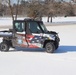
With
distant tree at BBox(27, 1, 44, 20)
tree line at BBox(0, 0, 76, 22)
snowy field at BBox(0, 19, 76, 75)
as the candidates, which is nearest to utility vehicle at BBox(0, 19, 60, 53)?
snowy field at BBox(0, 19, 76, 75)

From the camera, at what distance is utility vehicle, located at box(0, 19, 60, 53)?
13984mm

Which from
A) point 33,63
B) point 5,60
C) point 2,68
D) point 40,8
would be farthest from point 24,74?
point 40,8

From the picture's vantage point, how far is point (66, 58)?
12273 millimetres

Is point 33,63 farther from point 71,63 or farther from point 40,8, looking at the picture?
point 40,8

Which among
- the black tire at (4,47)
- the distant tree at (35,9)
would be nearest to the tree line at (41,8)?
the distant tree at (35,9)

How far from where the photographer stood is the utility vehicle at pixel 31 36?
551 inches

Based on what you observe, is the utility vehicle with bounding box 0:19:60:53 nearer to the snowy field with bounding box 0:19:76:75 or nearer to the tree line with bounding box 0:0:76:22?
the snowy field with bounding box 0:19:76:75

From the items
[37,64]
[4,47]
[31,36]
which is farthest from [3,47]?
[37,64]

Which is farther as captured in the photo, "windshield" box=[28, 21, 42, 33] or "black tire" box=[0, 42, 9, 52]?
"black tire" box=[0, 42, 9, 52]

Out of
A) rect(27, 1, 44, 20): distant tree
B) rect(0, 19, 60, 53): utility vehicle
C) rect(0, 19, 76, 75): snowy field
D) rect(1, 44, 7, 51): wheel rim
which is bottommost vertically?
rect(0, 19, 76, 75): snowy field

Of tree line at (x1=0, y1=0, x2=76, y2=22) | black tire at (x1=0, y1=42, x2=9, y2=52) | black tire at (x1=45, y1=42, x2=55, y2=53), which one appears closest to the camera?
black tire at (x1=45, y1=42, x2=55, y2=53)

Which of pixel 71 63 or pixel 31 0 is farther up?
pixel 31 0

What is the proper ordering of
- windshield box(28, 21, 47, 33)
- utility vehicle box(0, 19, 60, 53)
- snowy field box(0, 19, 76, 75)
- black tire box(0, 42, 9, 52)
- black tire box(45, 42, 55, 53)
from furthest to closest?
black tire box(0, 42, 9, 52)
windshield box(28, 21, 47, 33)
utility vehicle box(0, 19, 60, 53)
black tire box(45, 42, 55, 53)
snowy field box(0, 19, 76, 75)

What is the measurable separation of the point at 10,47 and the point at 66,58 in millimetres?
3786
